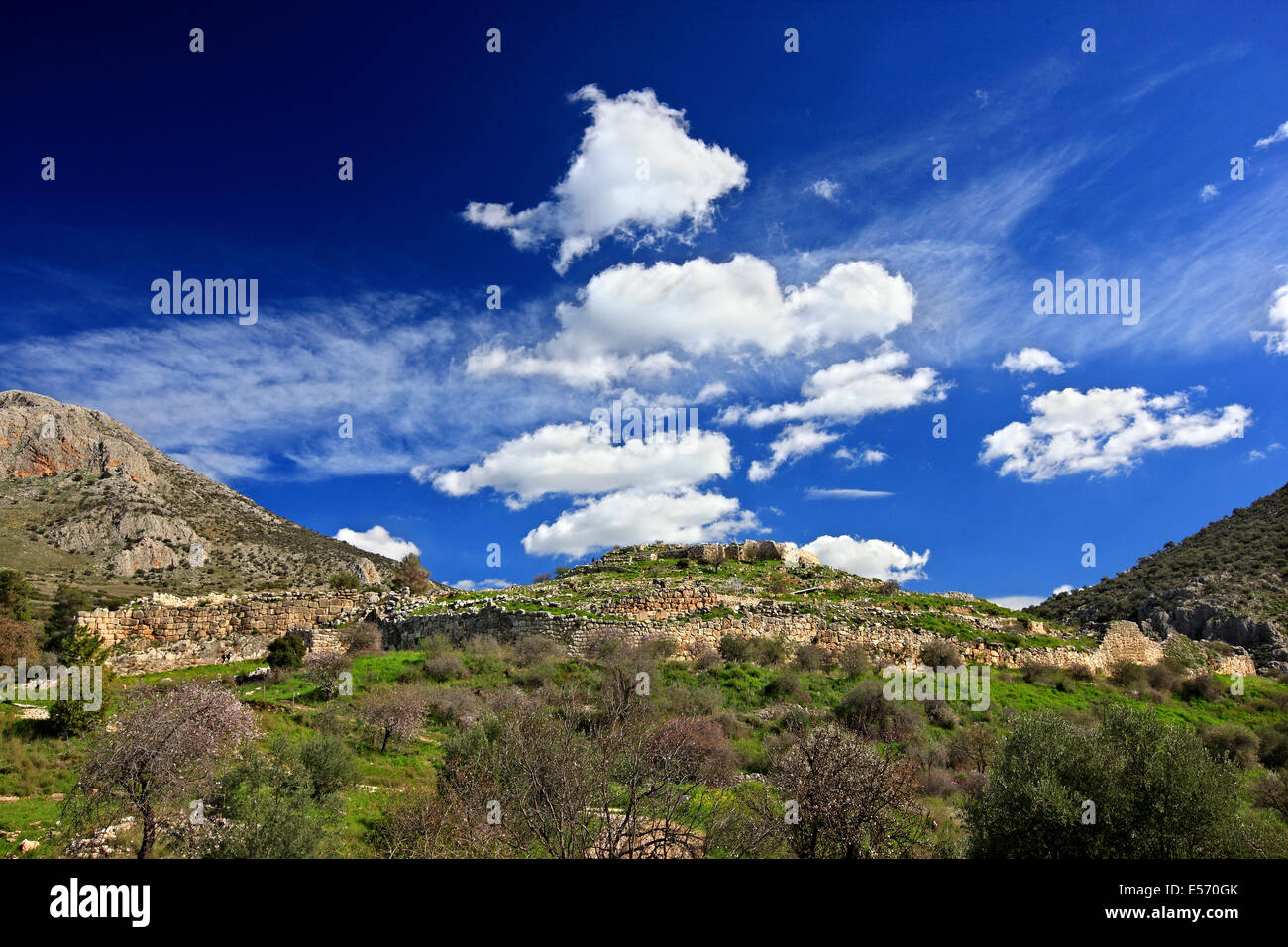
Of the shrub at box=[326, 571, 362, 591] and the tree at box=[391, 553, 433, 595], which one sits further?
the tree at box=[391, 553, 433, 595]

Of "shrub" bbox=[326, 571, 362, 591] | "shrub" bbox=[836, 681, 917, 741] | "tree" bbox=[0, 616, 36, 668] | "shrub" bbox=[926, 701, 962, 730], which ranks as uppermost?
"shrub" bbox=[326, 571, 362, 591]

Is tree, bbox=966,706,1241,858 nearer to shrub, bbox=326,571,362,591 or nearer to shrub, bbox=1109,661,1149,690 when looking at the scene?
shrub, bbox=1109,661,1149,690

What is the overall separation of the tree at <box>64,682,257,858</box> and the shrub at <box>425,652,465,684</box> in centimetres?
1187

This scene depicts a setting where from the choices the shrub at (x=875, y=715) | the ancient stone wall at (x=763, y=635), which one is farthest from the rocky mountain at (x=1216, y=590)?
the shrub at (x=875, y=715)

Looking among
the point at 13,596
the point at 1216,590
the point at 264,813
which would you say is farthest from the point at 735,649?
the point at 1216,590

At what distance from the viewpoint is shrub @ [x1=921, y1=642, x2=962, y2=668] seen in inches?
1102

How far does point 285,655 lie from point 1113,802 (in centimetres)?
2540

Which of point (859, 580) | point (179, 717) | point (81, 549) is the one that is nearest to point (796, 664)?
point (859, 580)

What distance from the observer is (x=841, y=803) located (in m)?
9.40

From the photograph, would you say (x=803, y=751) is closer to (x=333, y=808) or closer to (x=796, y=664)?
(x=333, y=808)

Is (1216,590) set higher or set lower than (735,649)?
higher

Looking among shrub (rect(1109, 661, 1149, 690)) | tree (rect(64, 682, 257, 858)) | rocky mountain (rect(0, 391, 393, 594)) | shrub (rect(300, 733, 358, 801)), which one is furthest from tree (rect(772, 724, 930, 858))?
rocky mountain (rect(0, 391, 393, 594))

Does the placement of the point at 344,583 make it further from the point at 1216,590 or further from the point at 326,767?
the point at 1216,590
